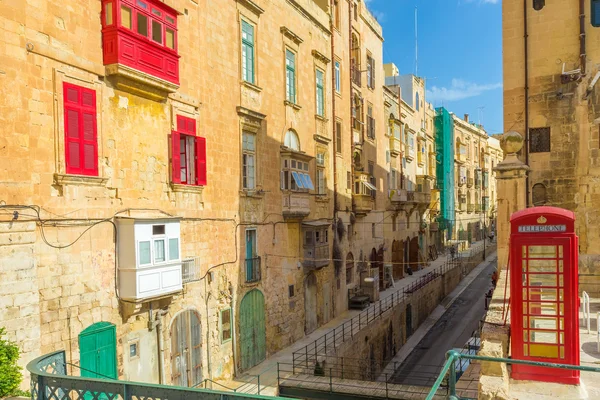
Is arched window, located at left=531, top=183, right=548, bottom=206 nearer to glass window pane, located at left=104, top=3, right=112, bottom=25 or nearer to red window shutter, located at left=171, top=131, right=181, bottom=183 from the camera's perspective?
red window shutter, located at left=171, top=131, right=181, bottom=183

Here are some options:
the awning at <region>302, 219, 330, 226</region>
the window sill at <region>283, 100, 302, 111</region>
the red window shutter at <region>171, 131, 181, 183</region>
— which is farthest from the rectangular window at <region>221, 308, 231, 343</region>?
the window sill at <region>283, 100, 302, 111</region>

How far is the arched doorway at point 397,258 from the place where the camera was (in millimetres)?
37562

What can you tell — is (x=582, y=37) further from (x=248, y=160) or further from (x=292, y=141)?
(x=248, y=160)

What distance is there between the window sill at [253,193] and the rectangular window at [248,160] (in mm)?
206

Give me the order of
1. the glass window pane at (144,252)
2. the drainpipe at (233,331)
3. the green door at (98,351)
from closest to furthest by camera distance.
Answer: the green door at (98,351) < the glass window pane at (144,252) < the drainpipe at (233,331)

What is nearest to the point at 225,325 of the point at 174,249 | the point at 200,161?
the point at 174,249

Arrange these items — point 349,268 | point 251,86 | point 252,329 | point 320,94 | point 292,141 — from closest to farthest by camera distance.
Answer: point 252,329
point 251,86
point 292,141
point 320,94
point 349,268

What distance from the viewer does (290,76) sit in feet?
71.2

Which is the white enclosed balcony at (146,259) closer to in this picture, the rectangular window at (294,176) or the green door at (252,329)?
the green door at (252,329)

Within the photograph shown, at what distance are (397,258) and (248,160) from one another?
75.3 ft

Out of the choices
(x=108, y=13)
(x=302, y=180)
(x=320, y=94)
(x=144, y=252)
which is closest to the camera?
(x=108, y=13)

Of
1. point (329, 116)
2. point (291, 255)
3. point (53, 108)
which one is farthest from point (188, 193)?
point (329, 116)

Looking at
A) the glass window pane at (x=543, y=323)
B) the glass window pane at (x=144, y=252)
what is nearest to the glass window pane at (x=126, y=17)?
the glass window pane at (x=144, y=252)

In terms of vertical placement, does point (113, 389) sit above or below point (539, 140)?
below
